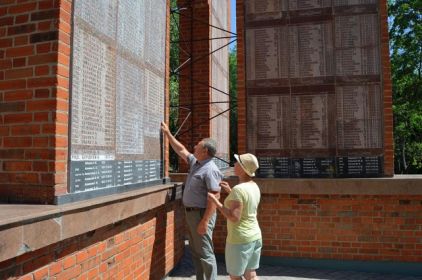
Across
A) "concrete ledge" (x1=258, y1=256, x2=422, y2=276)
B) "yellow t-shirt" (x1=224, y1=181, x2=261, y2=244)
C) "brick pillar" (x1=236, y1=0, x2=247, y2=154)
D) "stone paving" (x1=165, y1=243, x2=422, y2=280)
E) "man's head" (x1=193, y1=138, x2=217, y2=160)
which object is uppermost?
"brick pillar" (x1=236, y1=0, x2=247, y2=154)

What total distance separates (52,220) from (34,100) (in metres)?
0.97

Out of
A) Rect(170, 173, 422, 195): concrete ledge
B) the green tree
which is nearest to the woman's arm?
Rect(170, 173, 422, 195): concrete ledge

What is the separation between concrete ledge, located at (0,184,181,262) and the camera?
2265 millimetres

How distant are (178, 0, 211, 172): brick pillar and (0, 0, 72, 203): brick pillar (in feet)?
19.4

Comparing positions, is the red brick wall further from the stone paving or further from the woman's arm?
the woman's arm

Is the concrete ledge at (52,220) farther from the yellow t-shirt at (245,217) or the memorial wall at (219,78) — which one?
the memorial wall at (219,78)

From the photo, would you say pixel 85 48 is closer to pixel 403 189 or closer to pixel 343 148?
pixel 343 148

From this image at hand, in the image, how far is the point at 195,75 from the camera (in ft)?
30.1

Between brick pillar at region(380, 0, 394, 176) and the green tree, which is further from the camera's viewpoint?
the green tree

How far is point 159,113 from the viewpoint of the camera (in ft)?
17.7

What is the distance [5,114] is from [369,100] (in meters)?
5.28

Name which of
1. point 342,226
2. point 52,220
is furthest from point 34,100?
point 342,226

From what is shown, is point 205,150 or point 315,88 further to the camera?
point 315,88

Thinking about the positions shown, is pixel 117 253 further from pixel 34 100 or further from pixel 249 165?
pixel 34 100
